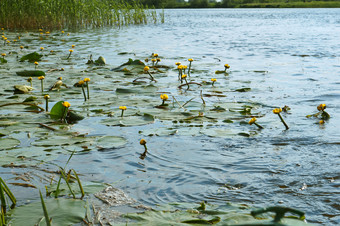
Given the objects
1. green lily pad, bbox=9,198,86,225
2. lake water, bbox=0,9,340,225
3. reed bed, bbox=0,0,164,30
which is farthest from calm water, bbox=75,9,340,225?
reed bed, bbox=0,0,164,30

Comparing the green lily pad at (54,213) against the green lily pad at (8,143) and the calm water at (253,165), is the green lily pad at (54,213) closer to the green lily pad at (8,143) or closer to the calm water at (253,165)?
the calm water at (253,165)

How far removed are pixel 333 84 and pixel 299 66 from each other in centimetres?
136

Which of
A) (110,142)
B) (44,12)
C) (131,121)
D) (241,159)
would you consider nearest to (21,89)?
(131,121)

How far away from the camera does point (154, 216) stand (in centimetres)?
136

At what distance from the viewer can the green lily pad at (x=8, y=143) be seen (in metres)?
2.16

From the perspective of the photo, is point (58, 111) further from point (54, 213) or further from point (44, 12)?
point (44, 12)

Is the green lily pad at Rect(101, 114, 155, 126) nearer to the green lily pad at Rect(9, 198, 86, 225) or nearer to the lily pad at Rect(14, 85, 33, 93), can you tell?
the green lily pad at Rect(9, 198, 86, 225)

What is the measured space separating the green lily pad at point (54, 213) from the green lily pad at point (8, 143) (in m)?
0.79

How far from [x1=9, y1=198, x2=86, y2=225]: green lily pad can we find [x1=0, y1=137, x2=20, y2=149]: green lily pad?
31.3 inches

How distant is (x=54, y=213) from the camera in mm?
1379

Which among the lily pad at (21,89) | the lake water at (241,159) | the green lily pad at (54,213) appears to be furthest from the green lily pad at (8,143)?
the lily pad at (21,89)

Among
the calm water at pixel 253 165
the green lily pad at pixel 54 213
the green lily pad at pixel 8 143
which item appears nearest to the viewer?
the green lily pad at pixel 54 213

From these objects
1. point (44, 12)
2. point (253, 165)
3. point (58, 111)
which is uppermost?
point (44, 12)

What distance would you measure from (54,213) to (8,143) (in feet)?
3.24
